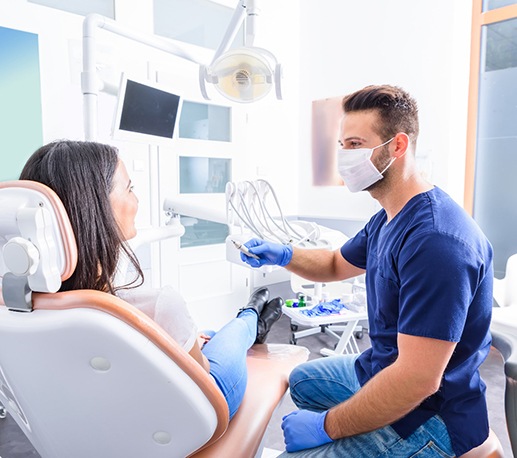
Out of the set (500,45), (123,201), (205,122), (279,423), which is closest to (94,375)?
(123,201)

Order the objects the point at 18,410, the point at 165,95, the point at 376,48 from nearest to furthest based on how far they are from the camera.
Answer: the point at 18,410 < the point at 165,95 < the point at 376,48

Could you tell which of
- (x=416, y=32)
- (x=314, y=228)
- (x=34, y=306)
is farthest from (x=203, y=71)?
(x=416, y=32)

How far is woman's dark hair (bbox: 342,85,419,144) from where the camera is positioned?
1.15m

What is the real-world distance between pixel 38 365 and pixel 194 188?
2579 millimetres

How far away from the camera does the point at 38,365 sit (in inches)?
27.3

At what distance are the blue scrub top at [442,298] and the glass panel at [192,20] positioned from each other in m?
2.57

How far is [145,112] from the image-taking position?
5.97 feet

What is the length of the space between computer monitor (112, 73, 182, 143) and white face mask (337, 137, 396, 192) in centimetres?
93

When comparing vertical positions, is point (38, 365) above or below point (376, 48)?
below

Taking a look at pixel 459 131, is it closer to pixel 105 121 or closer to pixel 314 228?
pixel 314 228

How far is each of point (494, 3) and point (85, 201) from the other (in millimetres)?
3264

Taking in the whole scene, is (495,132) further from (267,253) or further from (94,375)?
(94,375)

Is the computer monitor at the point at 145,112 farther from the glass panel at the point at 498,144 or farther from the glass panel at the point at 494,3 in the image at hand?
the glass panel at the point at 494,3

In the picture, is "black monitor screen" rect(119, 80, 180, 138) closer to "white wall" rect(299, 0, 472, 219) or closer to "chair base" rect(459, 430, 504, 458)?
"chair base" rect(459, 430, 504, 458)
